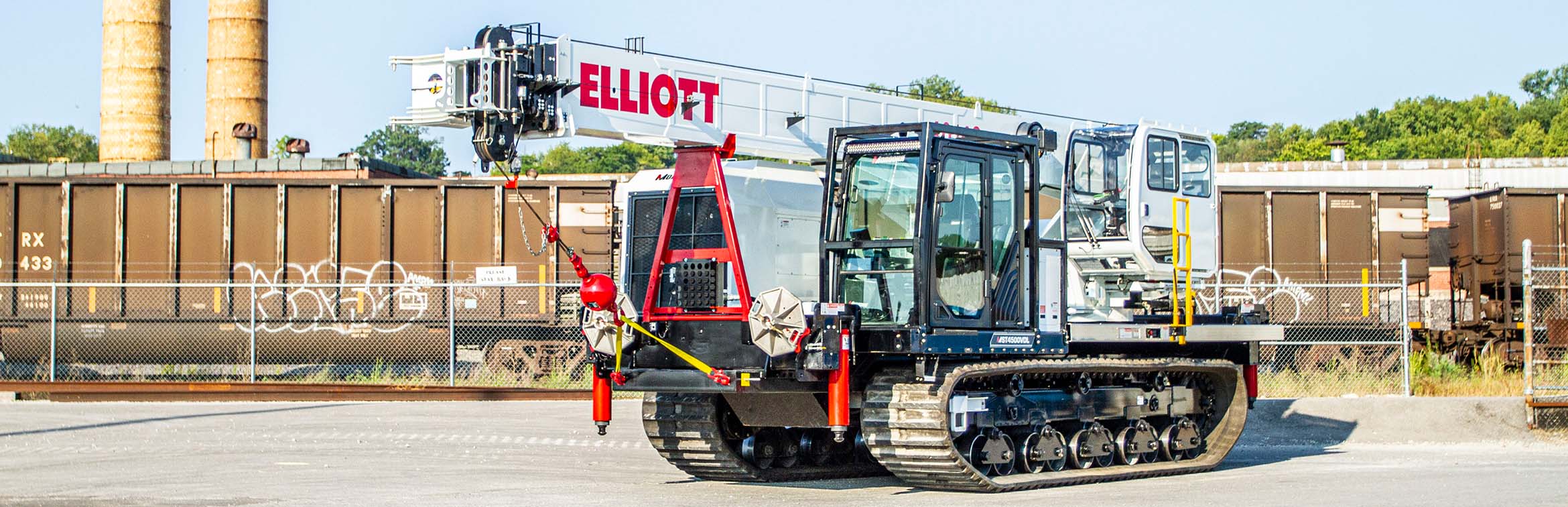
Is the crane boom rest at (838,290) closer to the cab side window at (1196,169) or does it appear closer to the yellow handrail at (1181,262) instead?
the yellow handrail at (1181,262)

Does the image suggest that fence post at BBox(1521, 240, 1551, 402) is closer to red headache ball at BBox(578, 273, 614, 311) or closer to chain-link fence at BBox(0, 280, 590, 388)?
red headache ball at BBox(578, 273, 614, 311)

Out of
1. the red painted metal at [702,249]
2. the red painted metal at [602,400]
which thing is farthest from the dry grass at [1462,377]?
the red painted metal at [602,400]

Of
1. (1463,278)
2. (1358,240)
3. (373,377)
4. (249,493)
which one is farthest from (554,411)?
(1463,278)

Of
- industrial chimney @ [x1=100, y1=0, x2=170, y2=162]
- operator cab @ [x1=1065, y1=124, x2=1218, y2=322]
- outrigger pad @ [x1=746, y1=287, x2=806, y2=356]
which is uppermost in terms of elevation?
industrial chimney @ [x1=100, y1=0, x2=170, y2=162]

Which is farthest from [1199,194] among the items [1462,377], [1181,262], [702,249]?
[1462,377]

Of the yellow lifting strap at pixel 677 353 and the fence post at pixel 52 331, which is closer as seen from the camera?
the yellow lifting strap at pixel 677 353

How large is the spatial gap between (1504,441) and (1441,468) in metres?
3.57

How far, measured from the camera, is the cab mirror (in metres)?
10.2

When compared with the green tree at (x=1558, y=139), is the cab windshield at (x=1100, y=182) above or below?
below

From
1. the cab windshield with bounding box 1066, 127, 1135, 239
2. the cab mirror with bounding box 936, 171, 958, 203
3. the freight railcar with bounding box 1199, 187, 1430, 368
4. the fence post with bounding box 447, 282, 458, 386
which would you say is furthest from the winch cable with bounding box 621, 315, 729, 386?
the freight railcar with bounding box 1199, 187, 1430, 368

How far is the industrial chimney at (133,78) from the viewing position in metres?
51.0

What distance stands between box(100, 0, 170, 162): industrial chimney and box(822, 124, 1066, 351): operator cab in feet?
152

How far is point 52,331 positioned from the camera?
21938mm

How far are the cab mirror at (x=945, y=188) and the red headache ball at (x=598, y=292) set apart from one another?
2334 mm
